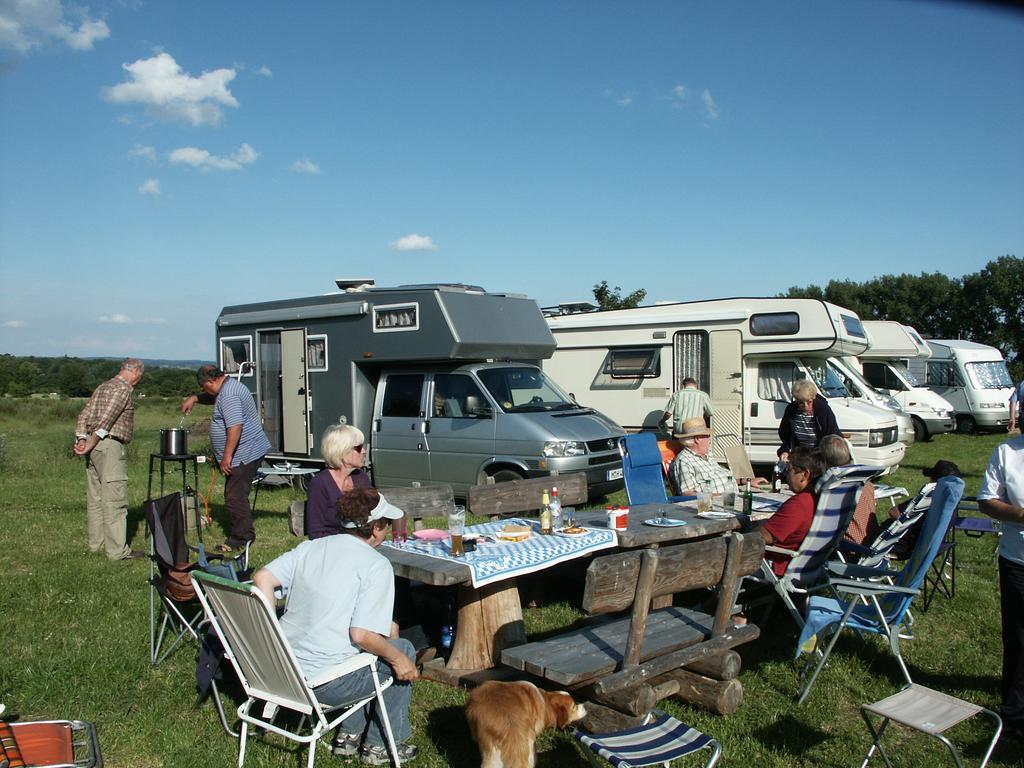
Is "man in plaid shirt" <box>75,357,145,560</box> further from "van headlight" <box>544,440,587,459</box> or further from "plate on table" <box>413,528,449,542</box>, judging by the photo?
"van headlight" <box>544,440,587,459</box>

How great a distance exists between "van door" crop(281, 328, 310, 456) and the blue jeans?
771 centimetres

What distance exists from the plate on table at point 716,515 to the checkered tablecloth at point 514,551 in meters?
0.97

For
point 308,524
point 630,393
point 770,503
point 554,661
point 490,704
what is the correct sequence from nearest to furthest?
point 490,704, point 554,661, point 308,524, point 770,503, point 630,393

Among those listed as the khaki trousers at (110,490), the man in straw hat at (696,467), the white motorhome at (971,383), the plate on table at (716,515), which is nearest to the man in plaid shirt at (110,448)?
the khaki trousers at (110,490)

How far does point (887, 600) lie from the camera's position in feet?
15.5

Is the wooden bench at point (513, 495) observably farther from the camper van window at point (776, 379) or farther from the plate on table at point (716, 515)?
the camper van window at point (776, 379)

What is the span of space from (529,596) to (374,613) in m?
2.64

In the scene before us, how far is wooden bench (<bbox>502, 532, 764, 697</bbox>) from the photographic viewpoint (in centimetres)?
361

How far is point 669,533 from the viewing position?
5.27 m

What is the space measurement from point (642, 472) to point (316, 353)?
5509mm

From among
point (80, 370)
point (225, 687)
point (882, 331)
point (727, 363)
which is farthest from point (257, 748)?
point (80, 370)

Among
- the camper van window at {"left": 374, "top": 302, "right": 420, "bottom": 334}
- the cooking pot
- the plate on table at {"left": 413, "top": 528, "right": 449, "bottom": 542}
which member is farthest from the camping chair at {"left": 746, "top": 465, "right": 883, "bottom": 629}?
the camper van window at {"left": 374, "top": 302, "right": 420, "bottom": 334}

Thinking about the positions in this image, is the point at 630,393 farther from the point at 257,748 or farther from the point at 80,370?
the point at 80,370

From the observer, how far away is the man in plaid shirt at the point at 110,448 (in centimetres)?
746
